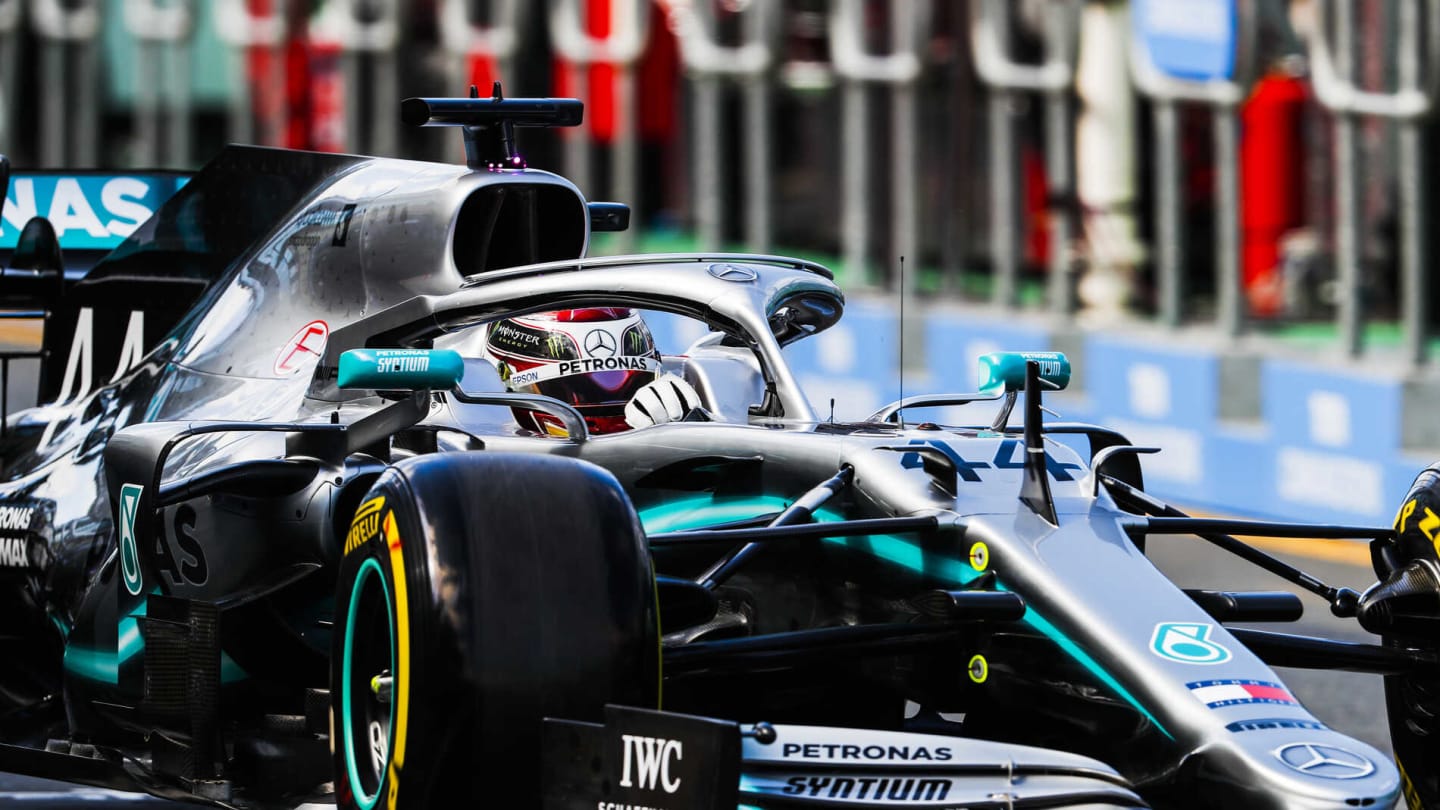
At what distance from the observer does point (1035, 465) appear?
4.91 m

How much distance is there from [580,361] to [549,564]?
209cm

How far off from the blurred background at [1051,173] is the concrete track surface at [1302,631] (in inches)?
16.2

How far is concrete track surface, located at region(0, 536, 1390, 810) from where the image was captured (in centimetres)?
733

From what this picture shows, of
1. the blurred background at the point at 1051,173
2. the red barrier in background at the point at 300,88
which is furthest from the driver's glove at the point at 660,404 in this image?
the red barrier in background at the point at 300,88

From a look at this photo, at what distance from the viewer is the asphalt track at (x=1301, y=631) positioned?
24.0ft

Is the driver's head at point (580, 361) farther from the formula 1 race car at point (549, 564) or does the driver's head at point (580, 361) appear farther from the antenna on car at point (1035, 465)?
the antenna on car at point (1035, 465)

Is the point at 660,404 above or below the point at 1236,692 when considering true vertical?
above

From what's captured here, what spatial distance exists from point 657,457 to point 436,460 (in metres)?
0.96

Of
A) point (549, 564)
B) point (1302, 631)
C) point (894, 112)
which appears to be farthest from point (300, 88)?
point (549, 564)

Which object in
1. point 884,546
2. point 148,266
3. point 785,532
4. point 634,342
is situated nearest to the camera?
point 785,532

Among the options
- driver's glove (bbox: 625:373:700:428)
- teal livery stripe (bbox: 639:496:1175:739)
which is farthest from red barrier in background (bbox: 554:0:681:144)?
teal livery stripe (bbox: 639:496:1175:739)

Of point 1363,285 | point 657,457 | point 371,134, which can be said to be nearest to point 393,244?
point 657,457

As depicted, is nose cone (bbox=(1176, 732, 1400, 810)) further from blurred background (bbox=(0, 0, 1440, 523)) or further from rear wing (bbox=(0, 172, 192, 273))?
blurred background (bbox=(0, 0, 1440, 523))

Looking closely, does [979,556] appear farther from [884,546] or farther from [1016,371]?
[1016,371]
